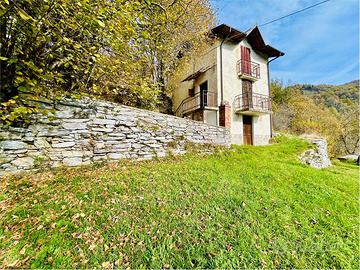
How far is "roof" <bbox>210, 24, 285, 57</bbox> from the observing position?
405 inches

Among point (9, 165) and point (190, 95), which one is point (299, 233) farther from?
point (190, 95)

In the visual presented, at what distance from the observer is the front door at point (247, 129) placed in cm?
1138

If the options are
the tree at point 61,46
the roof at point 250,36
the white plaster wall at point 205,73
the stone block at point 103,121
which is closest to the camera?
the tree at point 61,46

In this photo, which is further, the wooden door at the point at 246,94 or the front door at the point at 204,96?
the wooden door at the point at 246,94

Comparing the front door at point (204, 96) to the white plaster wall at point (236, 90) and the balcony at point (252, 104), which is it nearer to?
the white plaster wall at point (236, 90)

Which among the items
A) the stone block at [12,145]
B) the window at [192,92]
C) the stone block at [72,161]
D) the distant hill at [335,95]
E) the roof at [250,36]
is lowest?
the stone block at [72,161]

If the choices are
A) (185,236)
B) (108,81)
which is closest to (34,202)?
(185,236)

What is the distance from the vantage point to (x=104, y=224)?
2.64 meters

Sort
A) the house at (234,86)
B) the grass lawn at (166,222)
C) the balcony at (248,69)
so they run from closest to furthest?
the grass lawn at (166,222) → the house at (234,86) → the balcony at (248,69)

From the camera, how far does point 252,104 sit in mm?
11391

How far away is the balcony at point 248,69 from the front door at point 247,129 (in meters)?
2.66

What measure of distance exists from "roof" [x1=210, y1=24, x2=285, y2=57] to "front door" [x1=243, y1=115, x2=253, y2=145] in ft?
16.9

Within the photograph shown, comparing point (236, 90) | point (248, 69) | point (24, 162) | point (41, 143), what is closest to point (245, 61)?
point (248, 69)

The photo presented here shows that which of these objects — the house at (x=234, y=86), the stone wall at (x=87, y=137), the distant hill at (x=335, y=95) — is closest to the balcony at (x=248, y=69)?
the house at (x=234, y=86)
